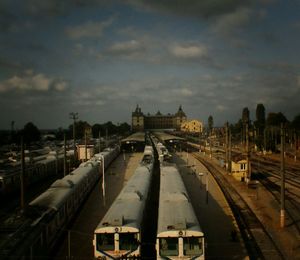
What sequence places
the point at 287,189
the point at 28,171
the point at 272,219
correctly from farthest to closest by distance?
1. the point at 28,171
2. the point at 287,189
3. the point at 272,219

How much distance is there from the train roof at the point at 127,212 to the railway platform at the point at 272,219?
6892 millimetres

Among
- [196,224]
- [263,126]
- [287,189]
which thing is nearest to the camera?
[196,224]

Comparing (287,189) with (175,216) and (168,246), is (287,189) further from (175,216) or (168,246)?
(168,246)

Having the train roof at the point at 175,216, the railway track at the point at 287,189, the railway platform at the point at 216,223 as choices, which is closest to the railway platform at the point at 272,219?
the railway track at the point at 287,189

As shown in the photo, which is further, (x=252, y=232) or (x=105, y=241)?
(x=252, y=232)

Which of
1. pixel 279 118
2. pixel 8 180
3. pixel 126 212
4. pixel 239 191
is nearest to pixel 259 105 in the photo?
pixel 279 118

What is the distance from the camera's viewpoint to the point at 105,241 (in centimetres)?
1505

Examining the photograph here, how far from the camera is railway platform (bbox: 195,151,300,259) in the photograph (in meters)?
18.8

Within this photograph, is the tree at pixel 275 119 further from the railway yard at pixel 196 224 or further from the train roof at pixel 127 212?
the train roof at pixel 127 212

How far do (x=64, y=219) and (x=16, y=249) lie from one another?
8356 millimetres

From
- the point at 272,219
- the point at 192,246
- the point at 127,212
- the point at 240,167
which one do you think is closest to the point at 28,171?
the point at 240,167

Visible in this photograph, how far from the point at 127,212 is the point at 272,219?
39.7ft

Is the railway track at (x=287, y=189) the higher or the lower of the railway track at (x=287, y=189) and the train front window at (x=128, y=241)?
the lower

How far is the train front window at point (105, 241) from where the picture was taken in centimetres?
1498
